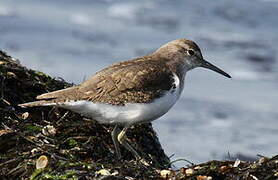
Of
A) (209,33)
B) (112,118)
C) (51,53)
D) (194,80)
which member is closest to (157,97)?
(112,118)

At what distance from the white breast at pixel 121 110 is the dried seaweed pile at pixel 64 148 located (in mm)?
184

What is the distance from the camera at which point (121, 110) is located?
6098mm

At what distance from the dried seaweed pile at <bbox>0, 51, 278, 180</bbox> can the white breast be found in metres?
0.18

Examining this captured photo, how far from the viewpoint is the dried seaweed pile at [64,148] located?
4996 millimetres

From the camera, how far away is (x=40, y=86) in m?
6.86

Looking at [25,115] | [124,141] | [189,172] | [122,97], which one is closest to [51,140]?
[25,115]

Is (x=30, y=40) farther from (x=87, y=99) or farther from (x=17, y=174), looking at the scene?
(x=17, y=174)

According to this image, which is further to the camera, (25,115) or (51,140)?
(25,115)

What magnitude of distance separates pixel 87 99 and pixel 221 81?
597cm

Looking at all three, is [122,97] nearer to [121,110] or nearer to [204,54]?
[121,110]

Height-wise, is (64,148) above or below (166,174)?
above

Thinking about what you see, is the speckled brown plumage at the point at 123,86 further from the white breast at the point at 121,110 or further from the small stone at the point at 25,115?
the small stone at the point at 25,115

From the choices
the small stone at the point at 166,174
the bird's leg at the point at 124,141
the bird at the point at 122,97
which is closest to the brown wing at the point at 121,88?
the bird at the point at 122,97

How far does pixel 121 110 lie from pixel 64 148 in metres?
0.63
